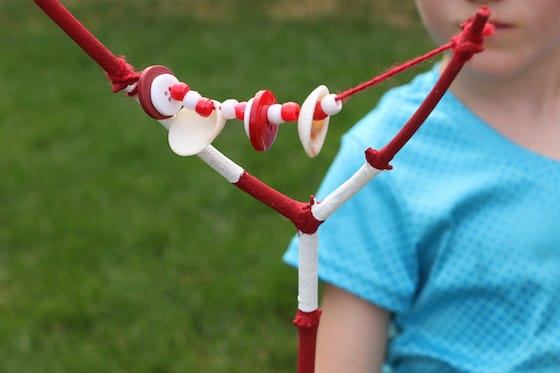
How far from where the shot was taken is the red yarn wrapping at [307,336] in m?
0.57

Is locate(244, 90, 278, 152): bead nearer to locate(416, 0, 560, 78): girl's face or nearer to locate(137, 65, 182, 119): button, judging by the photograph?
locate(137, 65, 182, 119): button

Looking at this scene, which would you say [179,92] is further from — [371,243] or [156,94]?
[371,243]

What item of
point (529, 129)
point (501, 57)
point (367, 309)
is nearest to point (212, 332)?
point (367, 309)

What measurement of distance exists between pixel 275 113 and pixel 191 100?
53 millimetres

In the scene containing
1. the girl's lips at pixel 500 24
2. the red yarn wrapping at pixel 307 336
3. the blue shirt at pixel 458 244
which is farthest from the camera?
the blue shirt at pixel 458 244

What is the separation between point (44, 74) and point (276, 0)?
4.77ft

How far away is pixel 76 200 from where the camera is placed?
7.86 feet

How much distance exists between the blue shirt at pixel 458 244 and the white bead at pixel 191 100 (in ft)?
1.52

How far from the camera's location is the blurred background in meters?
1.83

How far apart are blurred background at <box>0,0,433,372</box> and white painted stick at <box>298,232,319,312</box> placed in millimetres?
387

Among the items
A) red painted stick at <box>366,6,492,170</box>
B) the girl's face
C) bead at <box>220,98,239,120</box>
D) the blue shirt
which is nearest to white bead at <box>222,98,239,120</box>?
bead at <box>220,98,239,120</box>

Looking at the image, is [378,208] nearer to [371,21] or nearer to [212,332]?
[212,332]

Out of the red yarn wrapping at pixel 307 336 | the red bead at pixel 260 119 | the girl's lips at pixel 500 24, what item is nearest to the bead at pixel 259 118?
the red bead at pixel 260 119

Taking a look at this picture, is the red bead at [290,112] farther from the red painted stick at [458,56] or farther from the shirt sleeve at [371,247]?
the shirt sleeve at [371,247]
